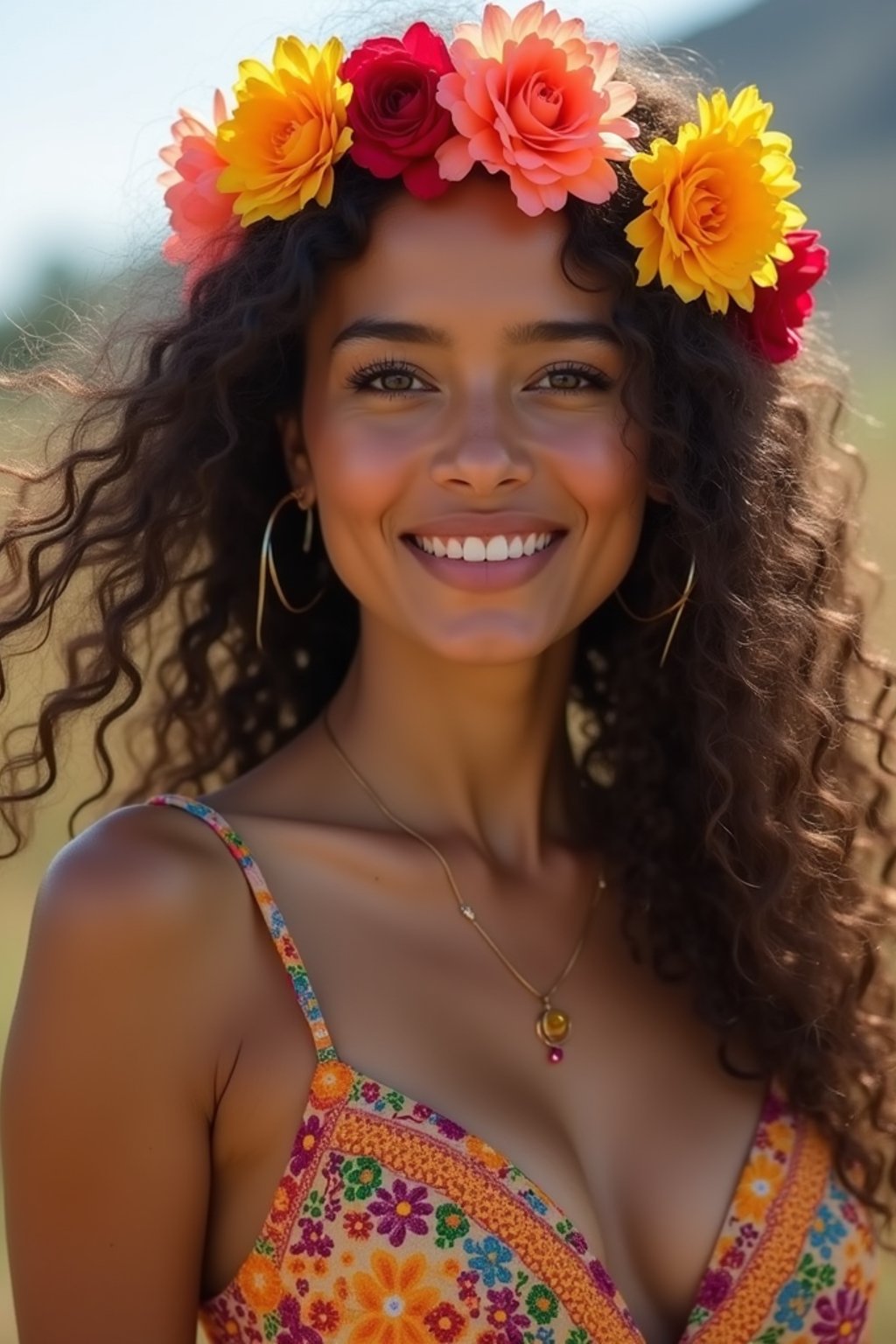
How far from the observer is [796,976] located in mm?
2652

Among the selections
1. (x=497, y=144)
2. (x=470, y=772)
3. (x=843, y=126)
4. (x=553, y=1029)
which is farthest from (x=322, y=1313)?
(x=843, y=126)

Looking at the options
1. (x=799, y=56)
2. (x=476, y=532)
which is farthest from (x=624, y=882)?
(x=799, y=56)

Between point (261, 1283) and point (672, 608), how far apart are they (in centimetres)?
107

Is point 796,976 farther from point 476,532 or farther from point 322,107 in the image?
point 322,107

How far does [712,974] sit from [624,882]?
183 millimetres

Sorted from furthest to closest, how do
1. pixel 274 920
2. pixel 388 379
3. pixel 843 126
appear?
→ pixel 843 126 < pixel 388 379 < pixel 274 920

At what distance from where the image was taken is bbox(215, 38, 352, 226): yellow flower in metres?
2.37

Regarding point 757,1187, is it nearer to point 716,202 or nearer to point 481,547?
point 481,547

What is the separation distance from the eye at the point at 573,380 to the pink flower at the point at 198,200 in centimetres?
45

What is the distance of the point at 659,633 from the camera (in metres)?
2.84

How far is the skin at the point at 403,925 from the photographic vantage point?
2.15 meters

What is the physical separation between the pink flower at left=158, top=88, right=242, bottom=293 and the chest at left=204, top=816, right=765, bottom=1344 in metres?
0.80

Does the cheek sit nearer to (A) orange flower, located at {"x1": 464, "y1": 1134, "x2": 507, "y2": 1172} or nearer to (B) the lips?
(B) the lips

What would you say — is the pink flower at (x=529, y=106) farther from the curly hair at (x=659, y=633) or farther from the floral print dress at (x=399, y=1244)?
the floral print dress at (x=399, y=1244)
